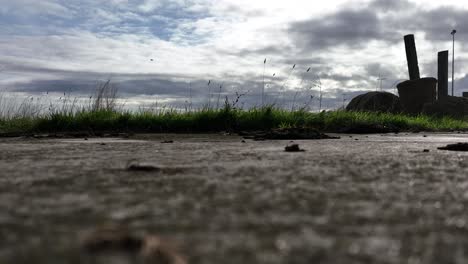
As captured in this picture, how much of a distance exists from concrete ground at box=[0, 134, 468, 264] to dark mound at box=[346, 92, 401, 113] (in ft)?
43.0

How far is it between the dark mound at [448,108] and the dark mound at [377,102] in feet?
3.13

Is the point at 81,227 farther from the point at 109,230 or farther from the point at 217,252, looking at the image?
the point at 217,252

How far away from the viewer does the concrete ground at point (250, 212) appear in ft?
2.34

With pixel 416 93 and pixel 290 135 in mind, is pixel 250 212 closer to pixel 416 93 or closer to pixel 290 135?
pixel 290 135

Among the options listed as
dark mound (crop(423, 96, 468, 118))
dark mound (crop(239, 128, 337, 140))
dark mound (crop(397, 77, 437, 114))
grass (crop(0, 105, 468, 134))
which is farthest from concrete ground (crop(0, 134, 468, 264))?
dark mound (crop(397, 77, 437, 114))

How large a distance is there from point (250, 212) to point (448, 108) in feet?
50.5

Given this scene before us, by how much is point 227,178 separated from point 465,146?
2.04 metres

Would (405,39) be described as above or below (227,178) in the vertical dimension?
above

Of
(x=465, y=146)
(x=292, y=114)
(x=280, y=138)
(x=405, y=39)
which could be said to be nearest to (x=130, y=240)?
(x=465, y=146)

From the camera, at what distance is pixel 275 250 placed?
714 millimetres

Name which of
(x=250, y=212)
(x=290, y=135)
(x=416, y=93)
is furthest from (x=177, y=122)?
(x=416, y=93)

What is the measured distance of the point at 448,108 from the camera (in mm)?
14805

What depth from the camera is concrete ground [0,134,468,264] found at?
712mm

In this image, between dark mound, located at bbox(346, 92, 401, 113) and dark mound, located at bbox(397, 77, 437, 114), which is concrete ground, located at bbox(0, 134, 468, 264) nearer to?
dark mound, located at bbox(346, 92, 401, 113)
